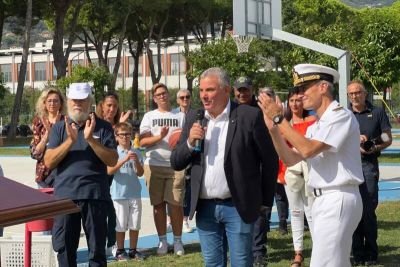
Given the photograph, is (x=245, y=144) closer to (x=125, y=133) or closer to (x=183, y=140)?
(x=183, y=140)

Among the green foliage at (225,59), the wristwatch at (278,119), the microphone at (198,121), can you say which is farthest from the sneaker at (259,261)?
the green foliage at (225,59)

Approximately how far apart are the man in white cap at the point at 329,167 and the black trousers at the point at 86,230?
204 cm

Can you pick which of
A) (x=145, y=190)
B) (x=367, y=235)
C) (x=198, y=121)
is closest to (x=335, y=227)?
(x=198, y=121)

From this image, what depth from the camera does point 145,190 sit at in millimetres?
18641

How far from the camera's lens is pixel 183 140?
21.3 ft

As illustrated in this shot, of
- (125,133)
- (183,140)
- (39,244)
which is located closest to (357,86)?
(125,133)

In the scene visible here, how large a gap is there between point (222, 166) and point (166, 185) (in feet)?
13.4

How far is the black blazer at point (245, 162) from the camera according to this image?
618cm

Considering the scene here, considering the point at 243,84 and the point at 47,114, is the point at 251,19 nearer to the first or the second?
the point at 243,84

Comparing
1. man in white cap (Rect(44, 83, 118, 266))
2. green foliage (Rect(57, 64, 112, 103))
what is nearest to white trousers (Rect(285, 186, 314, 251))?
man in white cap (Rect(44, 83, 118, 266))

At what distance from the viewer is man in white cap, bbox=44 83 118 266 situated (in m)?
7.16

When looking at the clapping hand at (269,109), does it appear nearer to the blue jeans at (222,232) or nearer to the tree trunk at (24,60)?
the blue jeans at (222,232)

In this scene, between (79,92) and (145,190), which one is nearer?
(79,92)

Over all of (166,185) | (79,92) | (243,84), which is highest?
(243,84)
